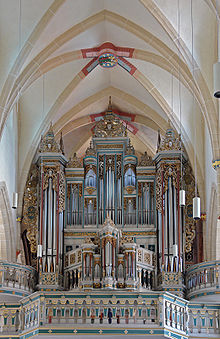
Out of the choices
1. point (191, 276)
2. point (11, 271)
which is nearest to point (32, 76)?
point (11, 271)

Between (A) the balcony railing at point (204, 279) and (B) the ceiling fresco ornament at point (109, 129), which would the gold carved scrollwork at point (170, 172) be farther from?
(A) the balcony railing at point (204, 279)

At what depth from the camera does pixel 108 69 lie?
102 feet

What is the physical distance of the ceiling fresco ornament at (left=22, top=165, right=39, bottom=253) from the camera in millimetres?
28016

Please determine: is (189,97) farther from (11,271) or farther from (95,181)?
(11,271)

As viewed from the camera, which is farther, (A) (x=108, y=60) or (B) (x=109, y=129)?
(A) (x=108, y=60)

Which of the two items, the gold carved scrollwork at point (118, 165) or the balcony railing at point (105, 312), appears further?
the gold carved scrollwork at point (118, 165)

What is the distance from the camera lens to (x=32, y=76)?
27703 mm

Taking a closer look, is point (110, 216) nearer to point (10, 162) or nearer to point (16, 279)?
point (10, 162)

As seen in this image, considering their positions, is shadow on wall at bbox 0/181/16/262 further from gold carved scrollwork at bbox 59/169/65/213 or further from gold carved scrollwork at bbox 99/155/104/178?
gold carved scrollwork at bbox 99/155/104/178

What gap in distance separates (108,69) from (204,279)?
9.89 meters

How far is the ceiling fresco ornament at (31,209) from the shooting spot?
91.9 ft

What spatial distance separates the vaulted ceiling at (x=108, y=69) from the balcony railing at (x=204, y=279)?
12.2 ft

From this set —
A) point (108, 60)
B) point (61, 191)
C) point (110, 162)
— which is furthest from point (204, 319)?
point (108, 60)

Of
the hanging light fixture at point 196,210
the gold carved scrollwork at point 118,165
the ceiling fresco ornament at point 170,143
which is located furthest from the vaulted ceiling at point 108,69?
the hanging light fixture at point 196,210
